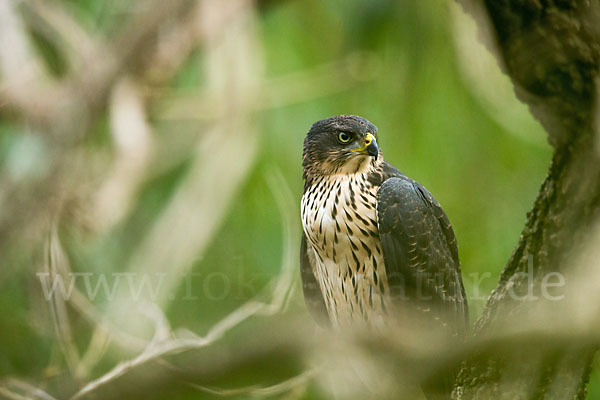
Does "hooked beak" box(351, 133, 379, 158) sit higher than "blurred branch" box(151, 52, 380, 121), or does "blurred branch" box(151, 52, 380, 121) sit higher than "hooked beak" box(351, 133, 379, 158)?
"blurred branch" box(151, 52, 380, 121)

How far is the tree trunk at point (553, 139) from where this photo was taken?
240 cm

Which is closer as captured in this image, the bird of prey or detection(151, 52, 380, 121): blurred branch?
the bird of prey

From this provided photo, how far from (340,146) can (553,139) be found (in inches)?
39.8

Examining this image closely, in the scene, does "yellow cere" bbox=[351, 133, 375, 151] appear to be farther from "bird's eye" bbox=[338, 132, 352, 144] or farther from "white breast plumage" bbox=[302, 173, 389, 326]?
"white breast plumage" bbox=[302, 173, 389, 326]

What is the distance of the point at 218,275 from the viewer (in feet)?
19.5

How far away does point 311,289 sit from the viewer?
369cm

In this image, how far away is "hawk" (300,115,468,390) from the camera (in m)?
3.15

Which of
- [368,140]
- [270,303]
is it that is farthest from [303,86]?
[368,140]

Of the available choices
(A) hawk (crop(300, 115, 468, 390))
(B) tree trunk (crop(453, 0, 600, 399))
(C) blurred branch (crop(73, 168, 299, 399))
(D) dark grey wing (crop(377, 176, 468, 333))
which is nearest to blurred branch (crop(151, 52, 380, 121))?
(C) blurred branch (crop(73, 168, 299, 399))

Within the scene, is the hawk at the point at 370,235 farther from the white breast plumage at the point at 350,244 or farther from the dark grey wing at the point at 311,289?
the dark grey wing at the point at 311,289

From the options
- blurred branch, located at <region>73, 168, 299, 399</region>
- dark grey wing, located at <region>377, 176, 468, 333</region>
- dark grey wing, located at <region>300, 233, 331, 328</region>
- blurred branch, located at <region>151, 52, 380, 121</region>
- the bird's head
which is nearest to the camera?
blurred branch, located at <region>73, 168, 299, 399</region>

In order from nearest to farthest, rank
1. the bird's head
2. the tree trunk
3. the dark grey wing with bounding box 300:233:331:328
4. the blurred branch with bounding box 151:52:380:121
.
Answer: the tree trunk
the bird's head
the dark grey wing with bounding box 300:233:331:328
the blurred branch with bounding box 151:52:380:121

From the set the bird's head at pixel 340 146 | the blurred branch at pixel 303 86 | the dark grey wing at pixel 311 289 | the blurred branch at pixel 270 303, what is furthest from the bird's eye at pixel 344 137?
the blurred branch at pixel 303 86

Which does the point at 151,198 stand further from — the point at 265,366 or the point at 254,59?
the point at 265,366
